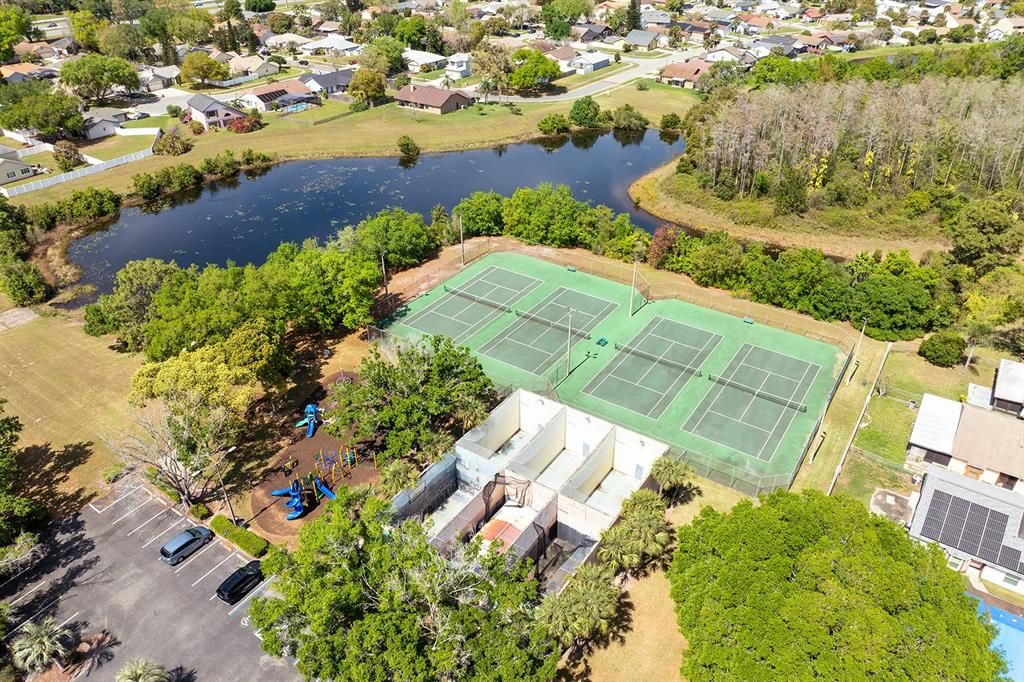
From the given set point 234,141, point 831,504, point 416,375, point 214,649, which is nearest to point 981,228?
point 831,504

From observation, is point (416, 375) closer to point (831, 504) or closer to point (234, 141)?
point (831, 504)

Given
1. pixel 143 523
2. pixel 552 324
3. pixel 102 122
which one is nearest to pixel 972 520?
pixel 552 324

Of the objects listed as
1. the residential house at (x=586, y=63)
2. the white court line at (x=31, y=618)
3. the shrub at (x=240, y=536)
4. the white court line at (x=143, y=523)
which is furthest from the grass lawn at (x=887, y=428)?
the residential house at (x=586, y=63)

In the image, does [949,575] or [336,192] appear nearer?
[949,575]

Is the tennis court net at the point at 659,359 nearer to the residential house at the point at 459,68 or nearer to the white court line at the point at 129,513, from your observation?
the white court line at the point at 129,513

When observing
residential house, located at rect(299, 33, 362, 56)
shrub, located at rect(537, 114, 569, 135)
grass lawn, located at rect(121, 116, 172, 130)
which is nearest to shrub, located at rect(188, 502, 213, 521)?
shrub, located at rect(537, 114, 569, 135)

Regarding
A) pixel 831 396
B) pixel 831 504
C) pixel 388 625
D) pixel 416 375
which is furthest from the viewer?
pixel 831 396

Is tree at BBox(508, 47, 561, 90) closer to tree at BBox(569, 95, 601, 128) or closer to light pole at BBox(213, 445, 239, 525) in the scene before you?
tree at BBox(569, 95, 601, 128)
